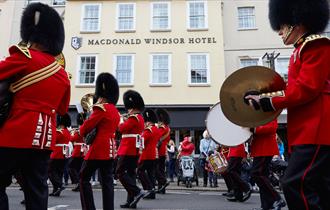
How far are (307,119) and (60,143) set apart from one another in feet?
25.9

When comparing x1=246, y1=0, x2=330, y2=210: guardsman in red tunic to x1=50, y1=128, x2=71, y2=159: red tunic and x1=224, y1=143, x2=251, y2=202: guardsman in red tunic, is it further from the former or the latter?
x1=50, y1=128, x2=71, y2=159: red tunic

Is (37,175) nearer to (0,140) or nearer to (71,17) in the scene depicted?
(0,140)

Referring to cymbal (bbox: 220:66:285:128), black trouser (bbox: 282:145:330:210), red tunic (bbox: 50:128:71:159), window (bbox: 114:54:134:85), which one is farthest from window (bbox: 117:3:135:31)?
black trouser (bbox: 282:145:330:210)

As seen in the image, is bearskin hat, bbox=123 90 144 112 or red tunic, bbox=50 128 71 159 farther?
red tunic, bbox=50 128 71 159

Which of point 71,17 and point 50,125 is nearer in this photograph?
point 50,125

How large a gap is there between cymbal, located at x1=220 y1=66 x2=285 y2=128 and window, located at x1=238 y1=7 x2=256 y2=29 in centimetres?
1782

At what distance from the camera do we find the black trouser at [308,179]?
2.64 meters

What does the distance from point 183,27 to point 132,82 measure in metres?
4.02

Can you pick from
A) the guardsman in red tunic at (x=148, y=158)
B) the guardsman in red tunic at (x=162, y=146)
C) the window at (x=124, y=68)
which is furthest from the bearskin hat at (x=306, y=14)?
the window at (x=124, y=68)

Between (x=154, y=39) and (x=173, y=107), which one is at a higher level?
(x=154, y=39)

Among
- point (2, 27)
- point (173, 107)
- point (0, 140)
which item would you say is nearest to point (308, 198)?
point (0, 140)

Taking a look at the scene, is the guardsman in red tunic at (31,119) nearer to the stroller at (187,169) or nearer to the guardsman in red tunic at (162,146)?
the guardsman in red tunic at (162,146)

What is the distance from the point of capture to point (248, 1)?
2038 centimetres

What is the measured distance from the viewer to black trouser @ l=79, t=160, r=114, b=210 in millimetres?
5184
